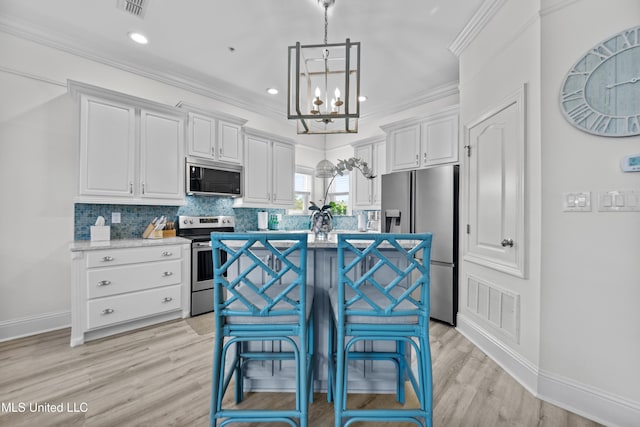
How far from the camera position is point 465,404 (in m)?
1.65

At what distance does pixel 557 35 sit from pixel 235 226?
12.9 feet

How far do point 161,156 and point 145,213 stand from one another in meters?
0.73

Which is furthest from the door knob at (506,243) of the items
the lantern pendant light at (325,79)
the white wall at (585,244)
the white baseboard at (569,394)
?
the lantern pendant light at (325,79)

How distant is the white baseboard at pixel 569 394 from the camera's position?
146 centimetres

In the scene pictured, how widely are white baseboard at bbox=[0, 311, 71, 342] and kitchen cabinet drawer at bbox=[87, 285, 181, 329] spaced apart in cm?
62

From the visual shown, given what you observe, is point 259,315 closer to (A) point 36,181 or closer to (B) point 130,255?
(B) point 130,255

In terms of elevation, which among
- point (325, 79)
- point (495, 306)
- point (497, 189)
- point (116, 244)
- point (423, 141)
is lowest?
point (495, 306)

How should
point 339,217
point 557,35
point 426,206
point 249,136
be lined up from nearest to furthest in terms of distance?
point 557,35, point 426,206, point 249,136, point 339,217

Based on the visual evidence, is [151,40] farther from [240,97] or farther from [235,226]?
[235,226]

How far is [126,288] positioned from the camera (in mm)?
2611

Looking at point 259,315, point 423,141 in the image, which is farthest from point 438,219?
point 259,315

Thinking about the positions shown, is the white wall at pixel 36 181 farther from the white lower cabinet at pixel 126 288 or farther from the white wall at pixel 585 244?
the white wall at pixel 585 244

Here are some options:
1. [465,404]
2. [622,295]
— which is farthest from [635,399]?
[465,404]

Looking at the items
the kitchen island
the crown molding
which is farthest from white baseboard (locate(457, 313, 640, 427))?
the crown molding
